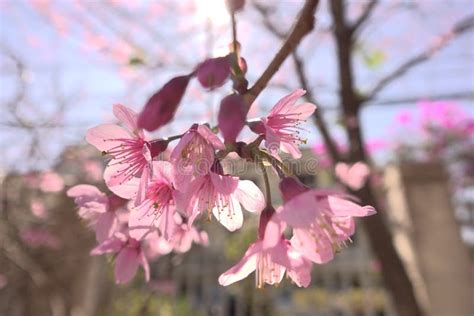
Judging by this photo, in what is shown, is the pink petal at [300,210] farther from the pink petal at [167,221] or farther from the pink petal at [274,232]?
the pink petal at [167,221]

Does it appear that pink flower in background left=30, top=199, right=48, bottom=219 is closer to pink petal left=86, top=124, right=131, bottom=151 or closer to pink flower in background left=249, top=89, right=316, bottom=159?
pink petal left=86, top=124, right=131, bottom=151

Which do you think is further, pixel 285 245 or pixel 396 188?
pixel 396 188

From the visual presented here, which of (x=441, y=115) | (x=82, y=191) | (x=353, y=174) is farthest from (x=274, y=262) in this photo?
(x=441, y=115)

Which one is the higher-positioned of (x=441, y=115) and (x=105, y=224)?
(x=441, y=115)

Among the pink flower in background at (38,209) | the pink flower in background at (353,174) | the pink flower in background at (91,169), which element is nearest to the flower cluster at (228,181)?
the pink flower in background at (353,174)

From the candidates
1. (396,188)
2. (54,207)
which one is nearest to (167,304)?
(54,207)

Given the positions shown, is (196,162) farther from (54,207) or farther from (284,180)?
(54,207)

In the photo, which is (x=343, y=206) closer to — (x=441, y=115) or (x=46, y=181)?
(x=46, y=181)
